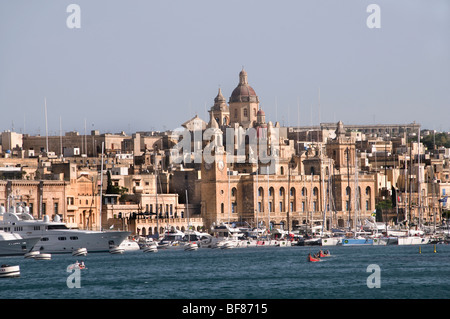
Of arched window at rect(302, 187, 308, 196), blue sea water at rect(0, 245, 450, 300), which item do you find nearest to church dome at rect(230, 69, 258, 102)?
arched window at rect(302, 187, 308, 196)

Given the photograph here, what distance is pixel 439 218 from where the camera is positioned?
457ft

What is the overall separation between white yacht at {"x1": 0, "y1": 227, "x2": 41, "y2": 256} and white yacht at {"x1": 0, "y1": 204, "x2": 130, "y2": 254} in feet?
1.80

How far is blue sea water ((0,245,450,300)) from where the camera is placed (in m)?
53.6

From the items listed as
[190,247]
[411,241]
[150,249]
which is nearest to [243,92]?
[411,241]

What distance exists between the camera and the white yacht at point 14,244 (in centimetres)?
7925

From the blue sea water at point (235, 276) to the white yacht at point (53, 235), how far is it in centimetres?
89

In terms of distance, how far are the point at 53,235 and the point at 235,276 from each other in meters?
24.1

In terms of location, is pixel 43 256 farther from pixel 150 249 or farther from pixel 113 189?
pixel 113 189

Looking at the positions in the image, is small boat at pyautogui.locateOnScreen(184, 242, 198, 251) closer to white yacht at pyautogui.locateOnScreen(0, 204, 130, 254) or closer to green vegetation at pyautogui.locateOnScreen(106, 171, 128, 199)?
white yacht at pyautogui.locateOnScreen(0, 204, 130, 254)

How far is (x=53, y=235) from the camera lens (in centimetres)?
8444

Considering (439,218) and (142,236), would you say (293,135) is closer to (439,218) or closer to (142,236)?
(439,218)

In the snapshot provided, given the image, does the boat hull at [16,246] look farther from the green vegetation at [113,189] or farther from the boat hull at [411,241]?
the boat hull at [411,241]
